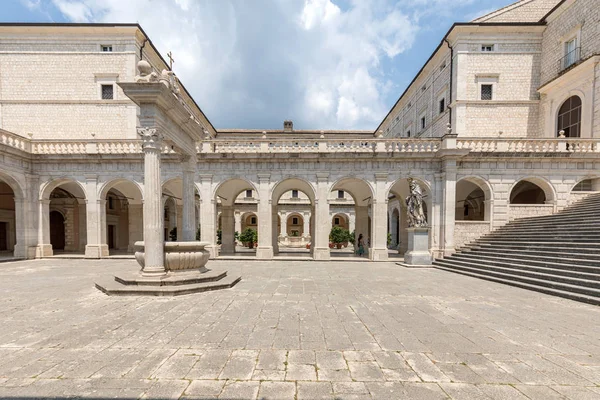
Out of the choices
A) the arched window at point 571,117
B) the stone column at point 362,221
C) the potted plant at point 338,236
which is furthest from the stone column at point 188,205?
the arched window at point 571,117

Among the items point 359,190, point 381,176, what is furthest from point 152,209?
point 359,190

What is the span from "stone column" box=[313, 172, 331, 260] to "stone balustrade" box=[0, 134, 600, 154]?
197cm

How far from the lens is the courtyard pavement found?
311cm

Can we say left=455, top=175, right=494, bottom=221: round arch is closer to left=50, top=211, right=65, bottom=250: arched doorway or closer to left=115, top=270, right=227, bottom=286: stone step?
left=115, top=270, right=227, bottom=286: stone step

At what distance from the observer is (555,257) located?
30.9ft

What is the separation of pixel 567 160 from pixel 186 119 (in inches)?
817

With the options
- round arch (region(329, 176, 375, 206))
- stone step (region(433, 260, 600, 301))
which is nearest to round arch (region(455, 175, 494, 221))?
round arch (region(329, 176, 375, 206))

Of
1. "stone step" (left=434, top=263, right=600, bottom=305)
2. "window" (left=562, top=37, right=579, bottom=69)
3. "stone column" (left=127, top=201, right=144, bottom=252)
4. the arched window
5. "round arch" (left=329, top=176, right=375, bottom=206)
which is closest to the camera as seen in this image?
"stone step" (left=434, top=263, right=600, bottom=305)

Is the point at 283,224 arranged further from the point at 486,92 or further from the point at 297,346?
the point at 297,346

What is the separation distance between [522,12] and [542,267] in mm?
23612

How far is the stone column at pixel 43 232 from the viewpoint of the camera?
15.8 m

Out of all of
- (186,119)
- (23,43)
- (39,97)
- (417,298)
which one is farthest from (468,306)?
(23,43)

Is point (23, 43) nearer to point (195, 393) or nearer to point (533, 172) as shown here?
point (195, 393)

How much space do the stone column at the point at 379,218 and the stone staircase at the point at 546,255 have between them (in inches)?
121
